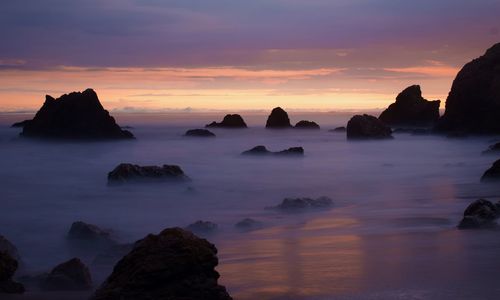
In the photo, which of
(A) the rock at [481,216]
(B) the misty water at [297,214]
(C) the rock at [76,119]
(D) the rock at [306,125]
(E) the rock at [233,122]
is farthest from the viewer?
(E) the rock at [233,122]

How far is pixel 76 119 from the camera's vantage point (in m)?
58.4

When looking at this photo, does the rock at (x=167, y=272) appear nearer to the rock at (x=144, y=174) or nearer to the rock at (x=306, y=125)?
the rock at (x=144, y=174)

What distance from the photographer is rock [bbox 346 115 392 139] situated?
207 ft

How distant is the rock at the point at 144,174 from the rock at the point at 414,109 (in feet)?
203

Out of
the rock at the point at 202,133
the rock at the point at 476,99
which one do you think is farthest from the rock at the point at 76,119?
the rock at the point at 476,99

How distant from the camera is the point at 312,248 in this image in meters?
12.7

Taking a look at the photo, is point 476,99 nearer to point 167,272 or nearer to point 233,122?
point 233,122

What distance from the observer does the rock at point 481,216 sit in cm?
1355

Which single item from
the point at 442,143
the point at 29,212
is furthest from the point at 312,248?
the point at 442,143

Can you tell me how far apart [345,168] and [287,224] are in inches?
883

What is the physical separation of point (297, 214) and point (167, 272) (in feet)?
37.1

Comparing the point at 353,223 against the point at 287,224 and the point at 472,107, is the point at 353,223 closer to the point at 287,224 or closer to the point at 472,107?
the point at 287,224

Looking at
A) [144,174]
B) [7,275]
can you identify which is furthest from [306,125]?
[7,275]

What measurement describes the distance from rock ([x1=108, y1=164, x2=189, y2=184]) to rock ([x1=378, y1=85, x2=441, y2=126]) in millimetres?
61878
